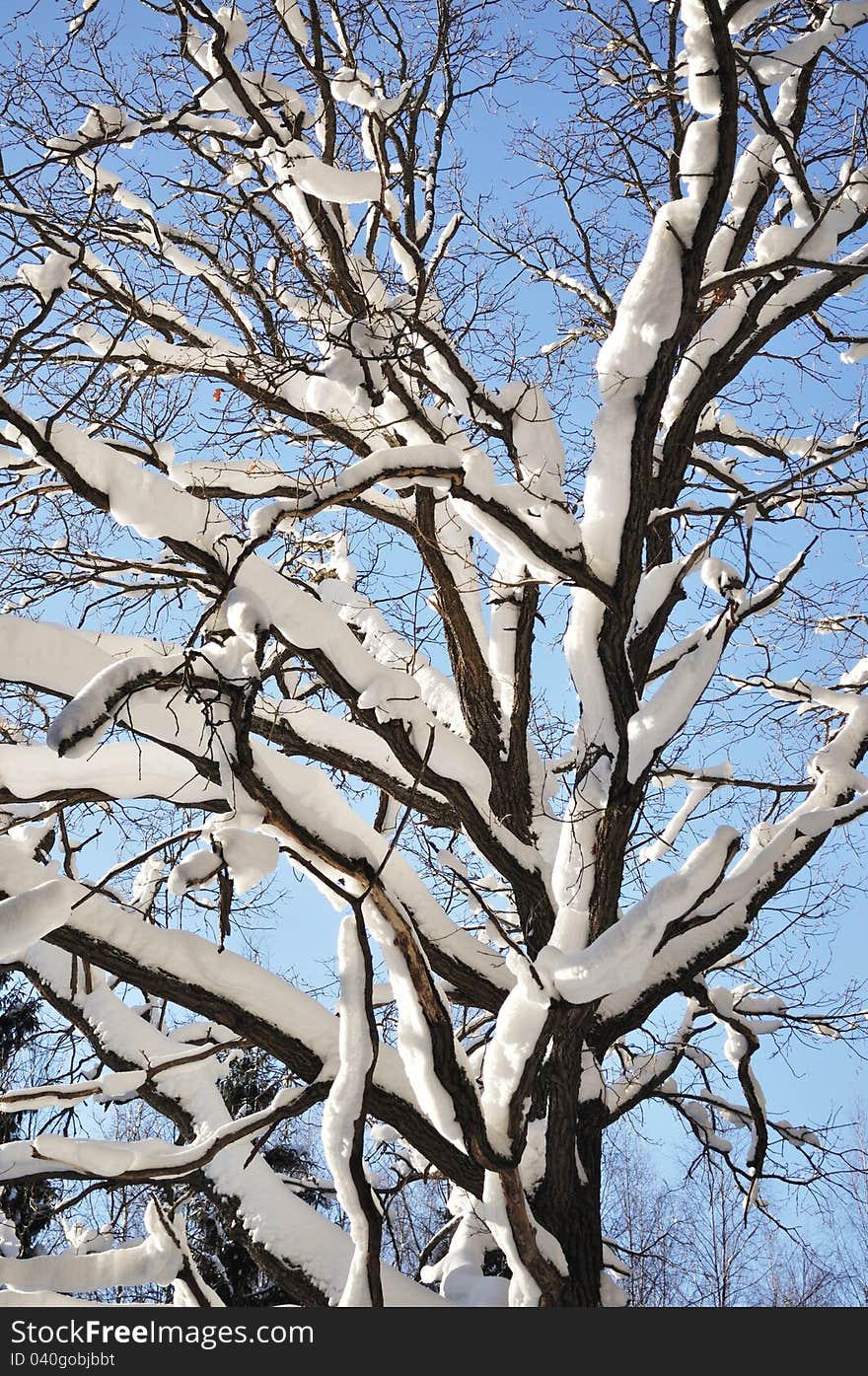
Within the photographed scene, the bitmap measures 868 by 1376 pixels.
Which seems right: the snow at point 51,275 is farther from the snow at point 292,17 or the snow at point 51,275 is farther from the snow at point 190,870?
the snow at point 190,870

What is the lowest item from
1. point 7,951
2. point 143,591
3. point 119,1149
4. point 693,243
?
point 119,1149

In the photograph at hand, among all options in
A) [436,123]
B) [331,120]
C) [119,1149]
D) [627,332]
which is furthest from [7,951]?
[436,123]

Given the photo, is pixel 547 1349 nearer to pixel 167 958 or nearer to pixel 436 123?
pixel 167 958

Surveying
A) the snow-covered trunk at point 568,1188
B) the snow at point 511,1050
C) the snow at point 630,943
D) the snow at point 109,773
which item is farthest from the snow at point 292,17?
the snow-covered trunk at point 568,1188

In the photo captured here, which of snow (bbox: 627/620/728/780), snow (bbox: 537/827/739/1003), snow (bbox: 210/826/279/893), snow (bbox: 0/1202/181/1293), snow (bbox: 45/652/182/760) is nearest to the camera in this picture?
snow (bbox: 45/652/182/760)

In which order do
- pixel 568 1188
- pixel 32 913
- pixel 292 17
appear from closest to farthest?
pixel 32 913 → pixel 568 1188 → pixel 292 17

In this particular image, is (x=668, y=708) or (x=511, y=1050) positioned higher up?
(x=668, y=708)

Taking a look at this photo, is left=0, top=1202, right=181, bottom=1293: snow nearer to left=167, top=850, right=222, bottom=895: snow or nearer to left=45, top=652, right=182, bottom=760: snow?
left=167, top=850, right=222, bottom=895: snow

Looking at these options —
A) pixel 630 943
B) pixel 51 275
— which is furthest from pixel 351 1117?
pixel 51 275

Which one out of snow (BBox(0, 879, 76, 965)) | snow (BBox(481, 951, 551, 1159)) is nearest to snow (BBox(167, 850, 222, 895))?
snow (BBox(0, 879, 76, 965))

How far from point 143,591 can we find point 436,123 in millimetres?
3228

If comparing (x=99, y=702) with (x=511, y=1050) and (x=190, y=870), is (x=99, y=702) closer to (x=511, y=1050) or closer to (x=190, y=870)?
(x=190, y=870)

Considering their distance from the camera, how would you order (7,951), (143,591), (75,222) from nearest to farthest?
(7,951), (75,222), (143,591)

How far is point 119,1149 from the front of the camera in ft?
13.4
